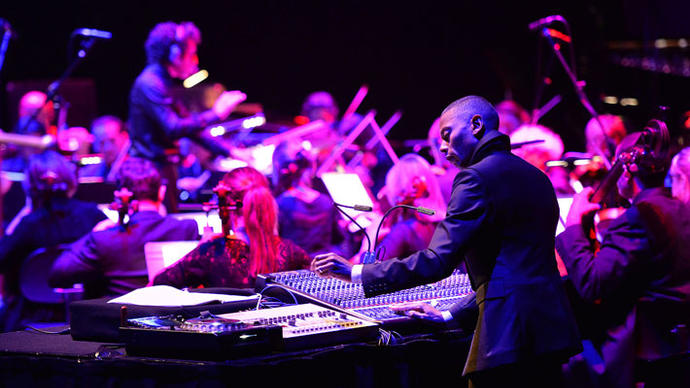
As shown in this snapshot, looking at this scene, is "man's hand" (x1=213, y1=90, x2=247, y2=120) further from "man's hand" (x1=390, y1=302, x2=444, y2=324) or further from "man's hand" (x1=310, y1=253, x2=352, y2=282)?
"man's hand" (x1=310, y1=253, x2=352, y2=282)

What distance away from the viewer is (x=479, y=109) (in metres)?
2.47

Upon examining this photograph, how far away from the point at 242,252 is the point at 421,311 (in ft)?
3.62

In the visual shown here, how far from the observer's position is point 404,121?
1001cm

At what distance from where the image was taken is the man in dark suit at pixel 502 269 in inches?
89.3

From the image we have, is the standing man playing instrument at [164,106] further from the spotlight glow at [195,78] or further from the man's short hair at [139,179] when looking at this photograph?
the spotlight glow at [195,78]

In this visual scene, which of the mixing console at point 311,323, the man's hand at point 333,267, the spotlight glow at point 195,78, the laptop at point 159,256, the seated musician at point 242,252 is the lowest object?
the spotlight glow at point 195,78

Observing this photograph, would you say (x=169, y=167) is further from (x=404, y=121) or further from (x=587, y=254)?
(x=404, y=121)

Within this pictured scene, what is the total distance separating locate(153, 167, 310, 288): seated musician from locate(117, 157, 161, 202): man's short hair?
774mm

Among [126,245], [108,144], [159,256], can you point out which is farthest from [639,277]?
[108,144]

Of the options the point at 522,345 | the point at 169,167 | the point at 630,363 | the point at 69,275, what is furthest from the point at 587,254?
the point at 169,167

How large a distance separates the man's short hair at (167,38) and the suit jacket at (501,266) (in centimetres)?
365

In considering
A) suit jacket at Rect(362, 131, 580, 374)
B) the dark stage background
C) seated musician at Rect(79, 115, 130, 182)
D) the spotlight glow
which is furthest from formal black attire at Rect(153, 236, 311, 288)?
the spotlight glow

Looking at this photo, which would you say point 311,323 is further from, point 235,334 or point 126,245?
point 126,245

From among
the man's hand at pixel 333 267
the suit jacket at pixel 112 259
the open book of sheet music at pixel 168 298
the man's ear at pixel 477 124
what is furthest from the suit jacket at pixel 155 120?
the man's ear at pixel 477 124
